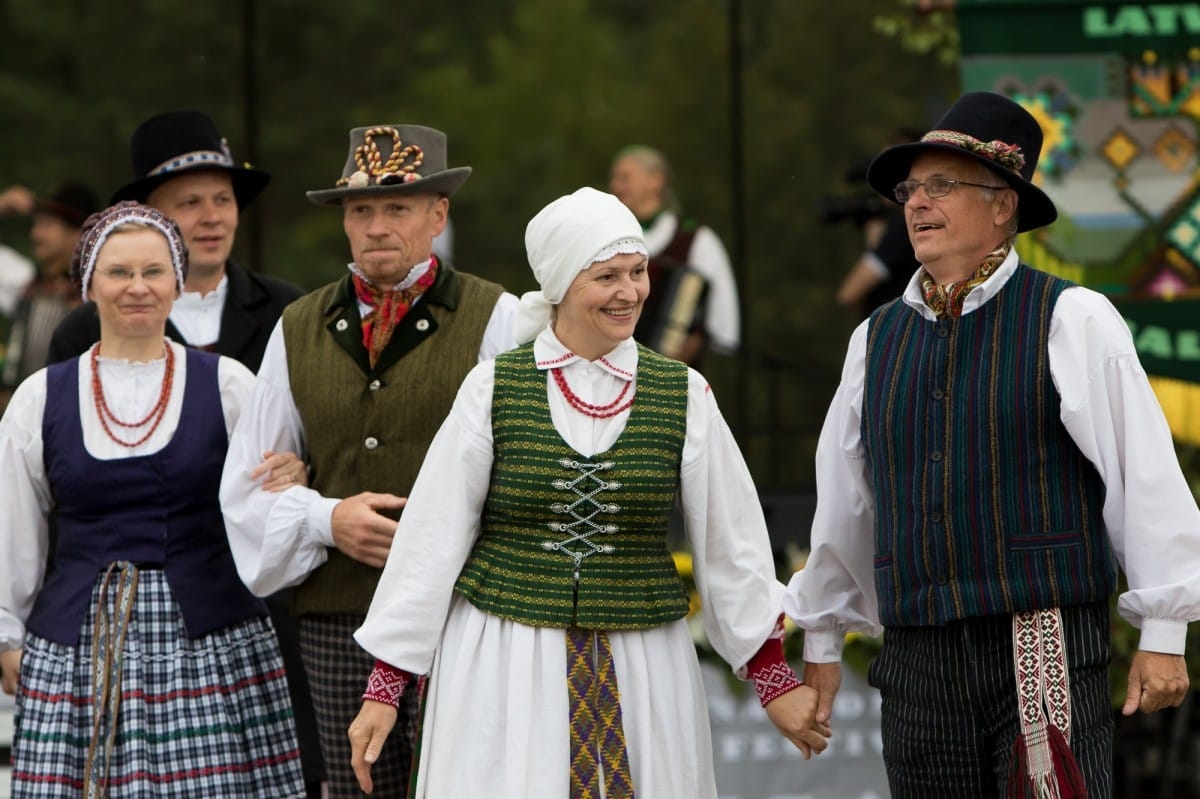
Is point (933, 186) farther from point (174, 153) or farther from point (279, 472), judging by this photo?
point (174, 153)

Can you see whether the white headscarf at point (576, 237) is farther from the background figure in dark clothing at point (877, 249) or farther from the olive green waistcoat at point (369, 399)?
the background figure in dark clothing at point (877, 249)

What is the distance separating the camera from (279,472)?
13.4ft

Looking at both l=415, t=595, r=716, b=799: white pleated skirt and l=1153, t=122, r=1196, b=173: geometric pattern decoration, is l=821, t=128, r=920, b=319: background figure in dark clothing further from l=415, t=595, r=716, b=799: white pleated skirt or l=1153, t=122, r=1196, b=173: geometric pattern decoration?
l=415, t=595, r=716, b=799: white pleated skirt

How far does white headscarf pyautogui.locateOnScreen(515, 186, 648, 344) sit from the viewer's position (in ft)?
11.8

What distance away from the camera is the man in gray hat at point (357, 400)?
13.4 feet

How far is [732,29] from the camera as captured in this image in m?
9.43

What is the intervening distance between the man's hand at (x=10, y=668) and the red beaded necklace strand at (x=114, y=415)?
0.60 meters

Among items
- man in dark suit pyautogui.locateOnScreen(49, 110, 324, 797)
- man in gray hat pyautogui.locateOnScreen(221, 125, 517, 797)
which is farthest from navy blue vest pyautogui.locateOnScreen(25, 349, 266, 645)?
man in dark suit pyautogui.locateOnScreen(49, 110, 324, 797)

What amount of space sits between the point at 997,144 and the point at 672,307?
4.48m

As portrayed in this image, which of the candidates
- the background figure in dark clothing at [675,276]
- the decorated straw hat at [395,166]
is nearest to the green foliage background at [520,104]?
the background figure in dark clothing at [675,276]

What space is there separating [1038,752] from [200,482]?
1.87 metres

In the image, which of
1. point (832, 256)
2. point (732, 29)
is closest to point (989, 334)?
point (732, 29)

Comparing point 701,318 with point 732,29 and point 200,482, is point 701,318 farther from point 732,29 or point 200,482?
point 200,482

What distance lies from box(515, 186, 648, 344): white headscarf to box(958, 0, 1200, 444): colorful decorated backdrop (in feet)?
8.55
